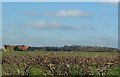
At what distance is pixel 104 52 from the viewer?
41.4ft

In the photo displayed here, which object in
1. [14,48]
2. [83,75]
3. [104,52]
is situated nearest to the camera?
[83,75]

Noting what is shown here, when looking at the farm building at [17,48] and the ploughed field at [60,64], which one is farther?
the farm building at [17,48]

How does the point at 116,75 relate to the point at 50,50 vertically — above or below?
below

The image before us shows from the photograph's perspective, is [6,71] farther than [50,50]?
No

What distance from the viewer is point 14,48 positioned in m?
13.7

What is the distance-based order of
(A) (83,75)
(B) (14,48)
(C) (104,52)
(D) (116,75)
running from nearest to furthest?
(A) (83,75), (D) (116,75), (C) (104,52), (B) (14,48)

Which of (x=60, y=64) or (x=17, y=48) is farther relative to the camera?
(x=17, y=48)

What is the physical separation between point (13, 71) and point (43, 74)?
0.80 m

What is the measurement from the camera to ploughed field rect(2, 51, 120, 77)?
10.6 metres

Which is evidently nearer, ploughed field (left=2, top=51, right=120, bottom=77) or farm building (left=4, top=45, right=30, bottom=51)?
ploughed field (left=2, top=51, right=120, bottom=77)

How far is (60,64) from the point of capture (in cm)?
1063

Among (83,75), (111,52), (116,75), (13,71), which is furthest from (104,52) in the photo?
(13,71)

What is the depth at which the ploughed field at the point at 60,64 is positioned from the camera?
10.6 metres

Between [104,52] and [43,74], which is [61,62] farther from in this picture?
[104,52]
